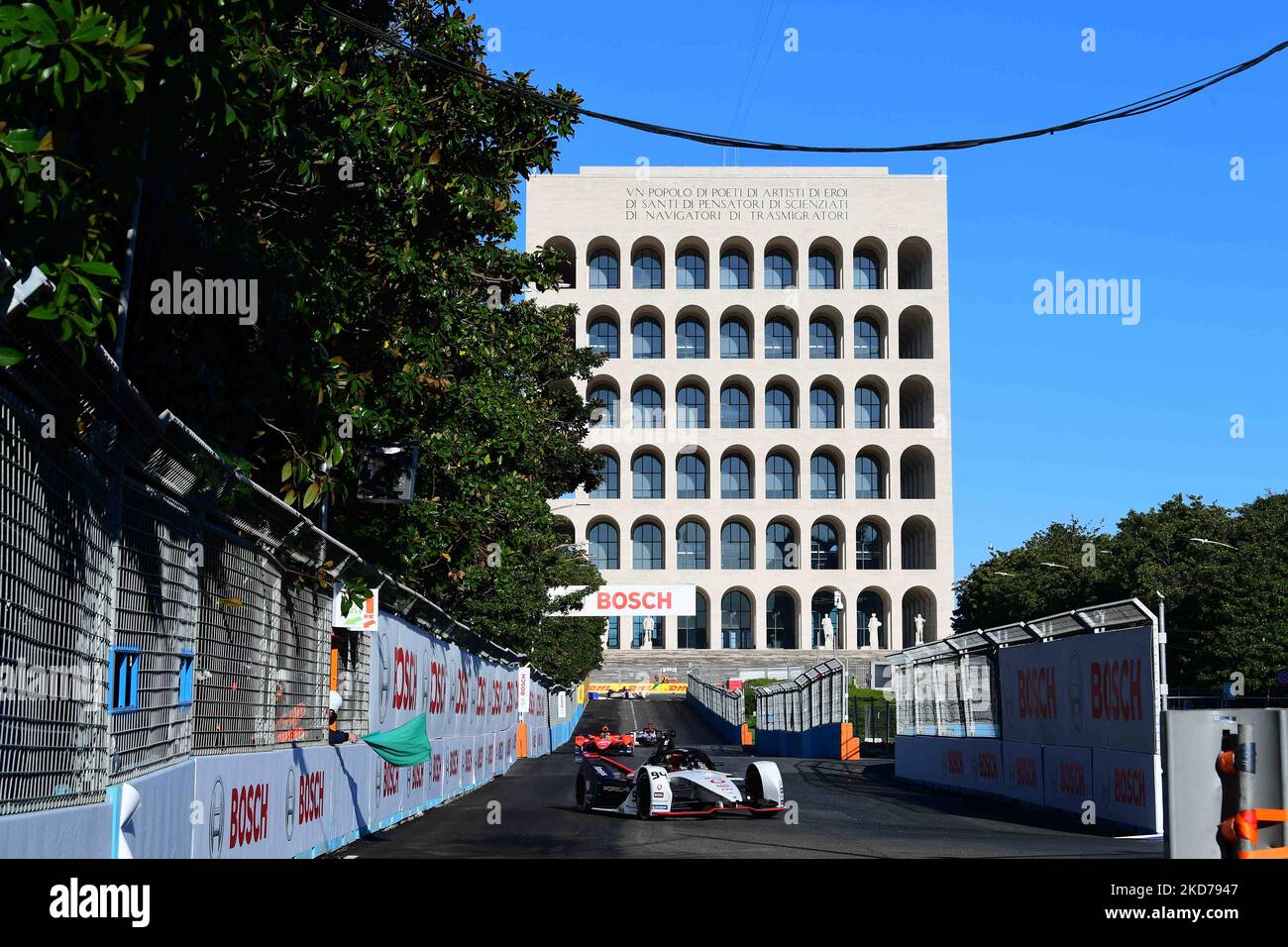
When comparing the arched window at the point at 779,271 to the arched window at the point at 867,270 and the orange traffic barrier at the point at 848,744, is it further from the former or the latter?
the orange traffic barrier at the point at 848,744

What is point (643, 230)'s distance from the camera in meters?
121

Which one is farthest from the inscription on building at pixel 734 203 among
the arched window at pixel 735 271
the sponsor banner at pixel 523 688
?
the sponsor banner at pixel 523 688

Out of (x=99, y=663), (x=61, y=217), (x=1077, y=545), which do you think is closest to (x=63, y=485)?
(x=99, y=663)

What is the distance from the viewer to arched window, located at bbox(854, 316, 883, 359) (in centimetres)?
12144

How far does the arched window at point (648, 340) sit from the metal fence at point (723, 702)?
31866 millimetres

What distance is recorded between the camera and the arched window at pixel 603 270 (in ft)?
404

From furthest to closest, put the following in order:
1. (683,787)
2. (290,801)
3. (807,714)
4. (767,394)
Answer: (767,394)
(807,714)
(683,787)
(290,801)

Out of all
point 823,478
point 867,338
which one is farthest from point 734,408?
point 867,338

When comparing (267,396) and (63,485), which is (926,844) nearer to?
(267,396)

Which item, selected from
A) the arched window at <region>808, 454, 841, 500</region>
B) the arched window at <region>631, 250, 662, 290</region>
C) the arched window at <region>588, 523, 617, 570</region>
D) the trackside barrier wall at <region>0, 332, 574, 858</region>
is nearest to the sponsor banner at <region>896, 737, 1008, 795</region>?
the trackside barrier wall at <region>0, 332, 574, 858</region>

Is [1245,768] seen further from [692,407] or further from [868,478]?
[868,478]

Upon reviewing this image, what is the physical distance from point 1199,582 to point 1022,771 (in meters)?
46.9

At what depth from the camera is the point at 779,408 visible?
121000 millimetres
